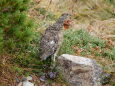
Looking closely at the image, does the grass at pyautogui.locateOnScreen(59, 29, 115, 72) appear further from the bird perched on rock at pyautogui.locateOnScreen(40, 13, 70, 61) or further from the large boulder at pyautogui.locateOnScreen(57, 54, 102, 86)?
the bird perched on rock at pyautogui.locateOnScreen(40, 13, 70, 61)

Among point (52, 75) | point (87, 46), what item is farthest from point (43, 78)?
point (87, 46)

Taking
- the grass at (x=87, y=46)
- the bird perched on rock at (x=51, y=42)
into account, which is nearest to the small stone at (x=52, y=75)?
the bird perched on rock at (x=51, y=42)

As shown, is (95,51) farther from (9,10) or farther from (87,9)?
(87,9)

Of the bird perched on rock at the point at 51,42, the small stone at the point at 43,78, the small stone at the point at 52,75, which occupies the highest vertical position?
the bird perched on rock at the point at 51,42

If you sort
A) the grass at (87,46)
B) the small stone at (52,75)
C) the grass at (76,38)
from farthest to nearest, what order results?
the grass at (87,46) → the grass at (76,38) → the small stone at (52,75)

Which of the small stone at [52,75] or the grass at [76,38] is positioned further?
the grass at [76,38]

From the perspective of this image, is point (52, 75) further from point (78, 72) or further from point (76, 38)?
point (76, 38)

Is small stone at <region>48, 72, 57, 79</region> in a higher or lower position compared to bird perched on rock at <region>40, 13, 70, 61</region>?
lower

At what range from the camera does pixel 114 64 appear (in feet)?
24.3

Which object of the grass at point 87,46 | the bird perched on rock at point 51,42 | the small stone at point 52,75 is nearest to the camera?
the bird perched on rock at point 51,42

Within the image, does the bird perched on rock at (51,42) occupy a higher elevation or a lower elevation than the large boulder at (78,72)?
higher

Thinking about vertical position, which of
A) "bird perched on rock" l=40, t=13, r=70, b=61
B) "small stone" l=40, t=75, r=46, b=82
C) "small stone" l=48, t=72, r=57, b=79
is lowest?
"small stone" l=40, t=75, r=46, b=82

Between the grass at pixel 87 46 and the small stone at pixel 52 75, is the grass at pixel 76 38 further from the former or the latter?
the small stone at pixel 52 75

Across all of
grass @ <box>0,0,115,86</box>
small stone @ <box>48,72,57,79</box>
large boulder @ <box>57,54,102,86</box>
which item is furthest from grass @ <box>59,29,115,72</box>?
small stone @ <box>48,72,57,79</box>
